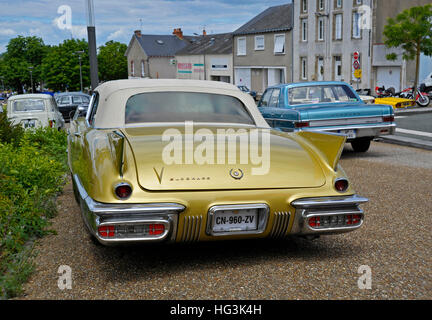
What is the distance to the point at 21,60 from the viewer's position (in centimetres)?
10894

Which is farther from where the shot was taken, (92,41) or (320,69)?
(320,69)

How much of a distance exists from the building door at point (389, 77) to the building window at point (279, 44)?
12.5 meters

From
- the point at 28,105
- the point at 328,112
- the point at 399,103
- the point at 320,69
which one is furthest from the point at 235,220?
the point at 320,69

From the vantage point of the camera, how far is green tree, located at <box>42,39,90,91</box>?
92.2 m

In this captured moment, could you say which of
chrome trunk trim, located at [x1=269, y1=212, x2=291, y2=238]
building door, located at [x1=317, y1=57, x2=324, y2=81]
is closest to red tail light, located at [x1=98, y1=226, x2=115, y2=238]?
chrome trunk trim, located at [x1=269, y1=212, x2=291, y2=238]

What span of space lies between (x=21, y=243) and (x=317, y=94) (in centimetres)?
798

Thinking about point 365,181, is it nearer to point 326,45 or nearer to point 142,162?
point 142,162

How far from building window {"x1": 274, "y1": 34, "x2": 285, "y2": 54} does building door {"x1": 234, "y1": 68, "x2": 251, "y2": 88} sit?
5.50 m

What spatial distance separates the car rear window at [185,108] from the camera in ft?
16.5

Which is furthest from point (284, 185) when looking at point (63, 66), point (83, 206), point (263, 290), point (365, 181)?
point (63, 66)

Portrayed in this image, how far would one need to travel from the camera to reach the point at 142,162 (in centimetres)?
388

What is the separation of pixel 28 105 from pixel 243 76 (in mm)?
41526

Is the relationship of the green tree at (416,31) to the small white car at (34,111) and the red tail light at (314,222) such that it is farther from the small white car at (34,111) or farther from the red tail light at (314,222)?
the red tail light at (314,222)

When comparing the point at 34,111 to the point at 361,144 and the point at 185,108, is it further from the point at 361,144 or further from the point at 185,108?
→ the point at 185,108
